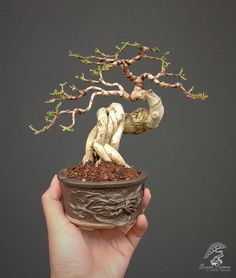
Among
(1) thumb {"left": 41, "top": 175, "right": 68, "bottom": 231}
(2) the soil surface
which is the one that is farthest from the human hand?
(2) the soil surface

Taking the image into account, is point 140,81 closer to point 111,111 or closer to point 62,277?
point 111,111

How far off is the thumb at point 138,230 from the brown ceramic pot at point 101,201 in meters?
0.11

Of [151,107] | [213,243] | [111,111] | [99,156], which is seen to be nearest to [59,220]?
[99,156]

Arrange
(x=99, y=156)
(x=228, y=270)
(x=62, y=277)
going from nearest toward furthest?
(x=62, y=277) → (x=99, y=156) → (x=228, y=270)

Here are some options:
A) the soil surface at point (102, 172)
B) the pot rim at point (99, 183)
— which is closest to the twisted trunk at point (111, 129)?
the soil surface at point (102, 172)

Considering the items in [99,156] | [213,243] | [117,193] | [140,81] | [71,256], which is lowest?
[213,243]

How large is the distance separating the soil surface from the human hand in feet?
0.63

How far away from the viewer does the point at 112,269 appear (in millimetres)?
1462

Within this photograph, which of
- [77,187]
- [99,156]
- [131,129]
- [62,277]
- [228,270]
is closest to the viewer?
[77,187]

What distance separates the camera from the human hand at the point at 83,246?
1331 millimetres

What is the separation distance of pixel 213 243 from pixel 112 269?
113cm

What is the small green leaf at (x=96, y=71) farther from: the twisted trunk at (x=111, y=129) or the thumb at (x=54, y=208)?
the thumb at (x=54, y=208)

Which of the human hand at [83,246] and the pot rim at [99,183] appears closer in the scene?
the pot rim at [99,183]

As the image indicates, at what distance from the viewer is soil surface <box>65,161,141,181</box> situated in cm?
127
